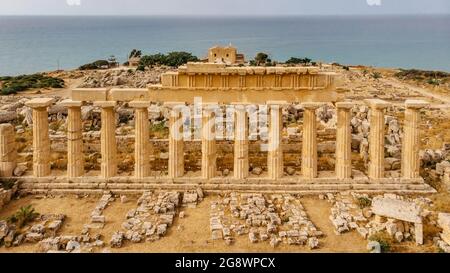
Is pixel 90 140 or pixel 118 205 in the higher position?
pixel 90 140

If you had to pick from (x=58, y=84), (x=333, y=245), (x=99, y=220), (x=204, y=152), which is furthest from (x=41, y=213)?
(x=58, y=84)

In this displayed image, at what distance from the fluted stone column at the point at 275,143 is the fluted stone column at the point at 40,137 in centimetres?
892

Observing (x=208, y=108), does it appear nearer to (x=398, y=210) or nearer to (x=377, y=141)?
(x=377, y=141)

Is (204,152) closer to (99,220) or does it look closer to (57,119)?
(99,220)

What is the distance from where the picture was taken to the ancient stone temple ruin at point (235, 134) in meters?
18.2

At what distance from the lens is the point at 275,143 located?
18.2m

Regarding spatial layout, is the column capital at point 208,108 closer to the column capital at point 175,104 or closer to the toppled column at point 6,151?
the column capital at point 175,104

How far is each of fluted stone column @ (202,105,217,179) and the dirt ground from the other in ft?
3.88

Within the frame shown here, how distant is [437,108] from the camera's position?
40.1 metres

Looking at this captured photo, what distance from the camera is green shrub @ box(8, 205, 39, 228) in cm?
1542

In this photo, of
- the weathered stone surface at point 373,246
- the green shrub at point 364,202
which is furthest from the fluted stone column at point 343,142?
the weathered stone surface at point 373,246

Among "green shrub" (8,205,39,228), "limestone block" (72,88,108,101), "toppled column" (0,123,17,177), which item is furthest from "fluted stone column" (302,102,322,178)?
"toppled column" (0,123,17,177)

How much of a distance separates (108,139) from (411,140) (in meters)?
12.0
